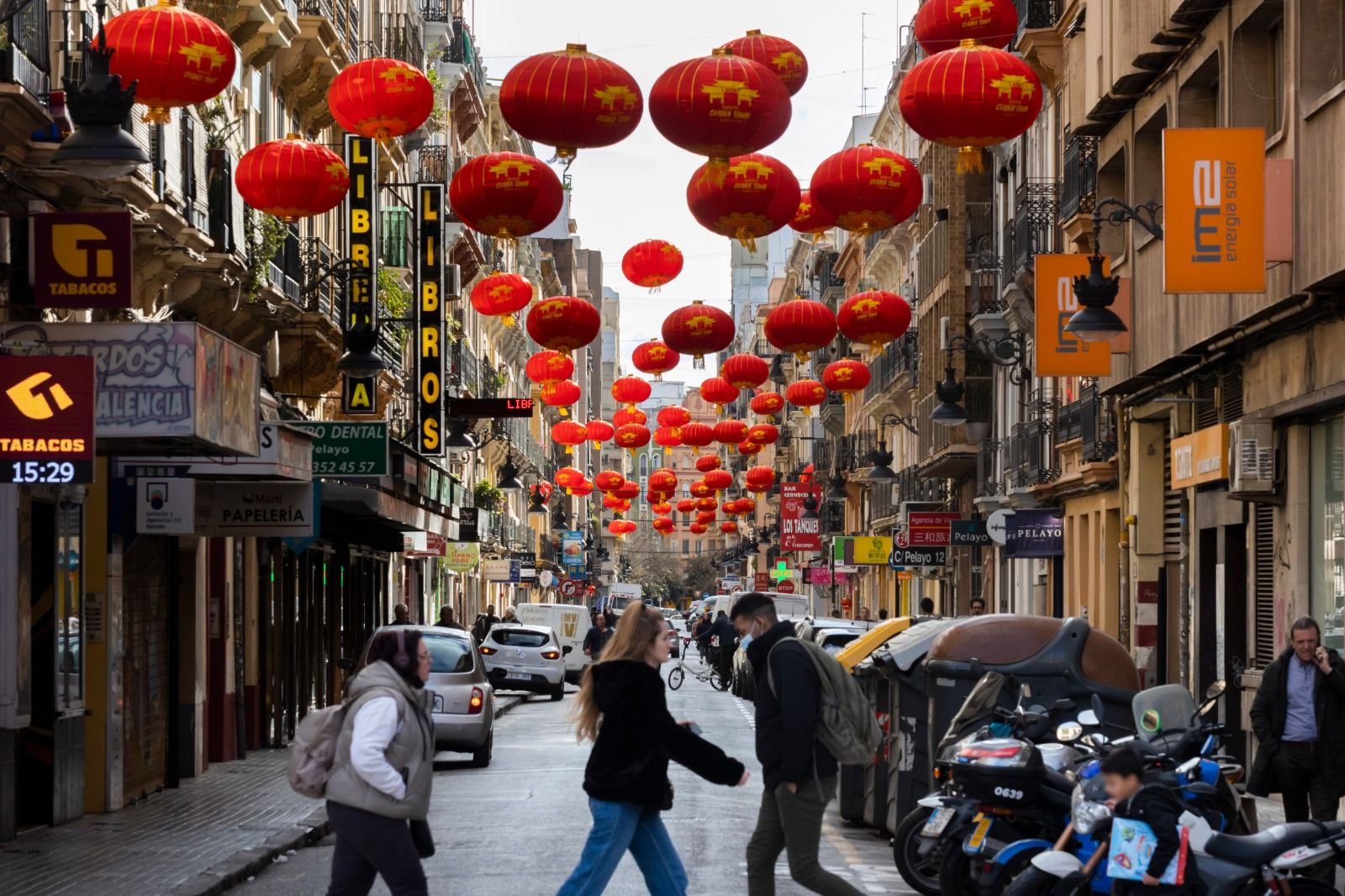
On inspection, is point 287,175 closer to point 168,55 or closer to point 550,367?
point 168,55

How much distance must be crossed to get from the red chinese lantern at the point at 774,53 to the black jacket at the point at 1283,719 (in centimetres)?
696

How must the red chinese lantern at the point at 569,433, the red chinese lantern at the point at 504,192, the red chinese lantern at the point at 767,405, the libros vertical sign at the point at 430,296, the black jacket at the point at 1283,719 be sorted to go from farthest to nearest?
1. the red chinese lantern at the point at 767,405
2. the red chinese lantern at the point at 569,433
3. the libros vertical sign at the point at 430,296
4. the red chinese lantern at the point at 504,192
5. the black jacket at the point at 1283,719

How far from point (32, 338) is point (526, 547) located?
79.7 m

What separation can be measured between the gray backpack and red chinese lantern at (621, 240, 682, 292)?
17.8m

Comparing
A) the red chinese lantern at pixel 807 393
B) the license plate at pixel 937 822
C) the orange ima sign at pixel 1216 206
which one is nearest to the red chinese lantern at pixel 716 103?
the orange ima sign at pixel 1216 206

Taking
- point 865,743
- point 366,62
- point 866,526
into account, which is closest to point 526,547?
point 866,526

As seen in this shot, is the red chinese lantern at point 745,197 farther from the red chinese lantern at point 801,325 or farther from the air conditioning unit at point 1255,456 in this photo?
the red chinese lantern at point 801,325

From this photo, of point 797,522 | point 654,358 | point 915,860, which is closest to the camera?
point 915,860

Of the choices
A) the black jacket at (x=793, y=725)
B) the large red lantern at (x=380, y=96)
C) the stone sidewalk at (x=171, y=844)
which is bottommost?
the stone sidewalk at (x=171, y=844)

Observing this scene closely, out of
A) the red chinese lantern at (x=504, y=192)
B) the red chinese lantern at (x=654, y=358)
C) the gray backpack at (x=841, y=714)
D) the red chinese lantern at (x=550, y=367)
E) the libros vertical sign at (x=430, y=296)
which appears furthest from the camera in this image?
Answer: the red chinese lantern at (x=550, y=367)

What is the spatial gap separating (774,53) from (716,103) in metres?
3.02

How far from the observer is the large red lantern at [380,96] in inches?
796

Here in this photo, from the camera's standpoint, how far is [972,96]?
16.5 metres

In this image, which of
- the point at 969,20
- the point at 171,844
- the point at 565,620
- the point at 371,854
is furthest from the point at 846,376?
the point at 371,854
